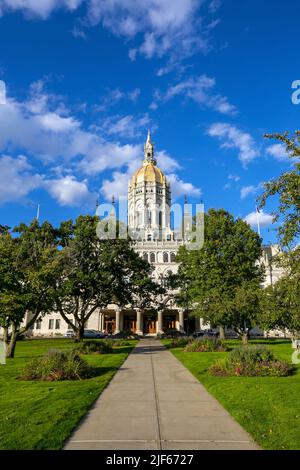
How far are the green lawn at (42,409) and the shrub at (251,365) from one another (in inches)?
204

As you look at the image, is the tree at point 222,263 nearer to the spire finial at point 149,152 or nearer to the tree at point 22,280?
the tree at point 22,280

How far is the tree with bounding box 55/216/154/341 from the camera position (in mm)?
31891

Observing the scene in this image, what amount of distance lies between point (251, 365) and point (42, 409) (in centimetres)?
990

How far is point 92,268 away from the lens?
34250 millimetres

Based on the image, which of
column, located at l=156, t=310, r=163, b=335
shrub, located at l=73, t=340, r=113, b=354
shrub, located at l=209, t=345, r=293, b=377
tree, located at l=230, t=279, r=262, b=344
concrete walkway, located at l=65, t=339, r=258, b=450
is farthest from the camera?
column, located at l=156, t=310, r=163, b=335

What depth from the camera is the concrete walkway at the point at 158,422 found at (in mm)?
6809

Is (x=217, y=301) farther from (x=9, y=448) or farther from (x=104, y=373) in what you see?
(x=9, y=448)

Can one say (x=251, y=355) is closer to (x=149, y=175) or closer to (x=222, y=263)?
(x=222, y=263)

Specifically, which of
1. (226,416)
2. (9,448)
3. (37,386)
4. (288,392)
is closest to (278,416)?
(226,416)

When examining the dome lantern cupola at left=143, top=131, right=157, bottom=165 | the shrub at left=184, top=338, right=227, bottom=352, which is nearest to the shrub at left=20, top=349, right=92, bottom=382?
the shrub at left=184, top=338, right=227, bottom=352

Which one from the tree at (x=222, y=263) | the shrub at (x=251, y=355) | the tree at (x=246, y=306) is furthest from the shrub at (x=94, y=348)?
the shrub at (x=251, y=355)

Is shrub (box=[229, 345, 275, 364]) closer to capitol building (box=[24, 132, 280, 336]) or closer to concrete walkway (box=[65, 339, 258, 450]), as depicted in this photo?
concrete walkway (box=[65, 339, 258, 450])

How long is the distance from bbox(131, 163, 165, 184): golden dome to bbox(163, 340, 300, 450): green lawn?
3476 inches

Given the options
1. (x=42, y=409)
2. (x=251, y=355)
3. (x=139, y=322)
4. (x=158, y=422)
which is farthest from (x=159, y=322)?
(x=158, y=422)
